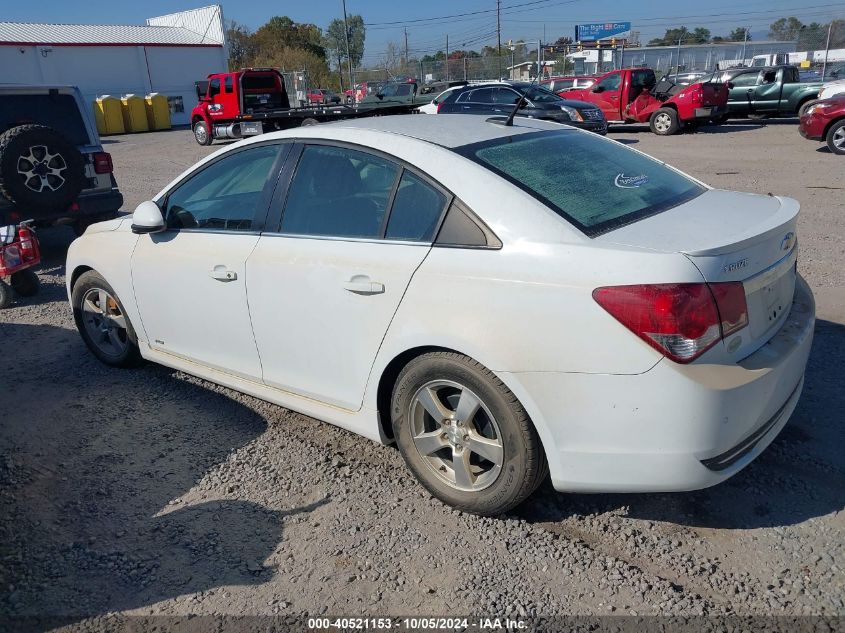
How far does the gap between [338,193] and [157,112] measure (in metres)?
37.0

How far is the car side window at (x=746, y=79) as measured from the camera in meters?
19.8

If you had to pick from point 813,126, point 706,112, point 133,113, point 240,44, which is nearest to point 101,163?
point 813,126

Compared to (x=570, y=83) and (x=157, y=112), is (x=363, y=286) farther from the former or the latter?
(x=157, y=112)

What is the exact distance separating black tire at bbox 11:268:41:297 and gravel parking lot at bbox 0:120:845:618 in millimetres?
2764

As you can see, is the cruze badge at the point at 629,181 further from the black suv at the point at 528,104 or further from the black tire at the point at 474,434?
the black suv at the point at 528,104

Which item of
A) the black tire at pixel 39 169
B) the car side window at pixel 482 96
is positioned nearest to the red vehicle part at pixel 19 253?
the black tire at pixel 39 169

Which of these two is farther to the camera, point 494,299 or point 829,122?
point 829,122

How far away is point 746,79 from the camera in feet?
65.3

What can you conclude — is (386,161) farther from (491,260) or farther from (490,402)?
(490,402)

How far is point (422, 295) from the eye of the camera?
9.43 feet

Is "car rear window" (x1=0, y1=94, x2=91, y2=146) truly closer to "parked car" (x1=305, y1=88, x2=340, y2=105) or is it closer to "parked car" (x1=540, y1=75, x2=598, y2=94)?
"parked car" (x1=540, y1=75, x2=598, y2=94)

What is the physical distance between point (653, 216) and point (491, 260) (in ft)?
2.56

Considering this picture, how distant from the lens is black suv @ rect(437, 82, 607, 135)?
16.6 m

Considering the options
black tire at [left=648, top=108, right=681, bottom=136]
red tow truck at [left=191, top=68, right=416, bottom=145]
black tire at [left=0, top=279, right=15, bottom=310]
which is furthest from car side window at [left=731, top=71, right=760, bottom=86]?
black tire at [left=0, top=279, right=15, bottom=310]
